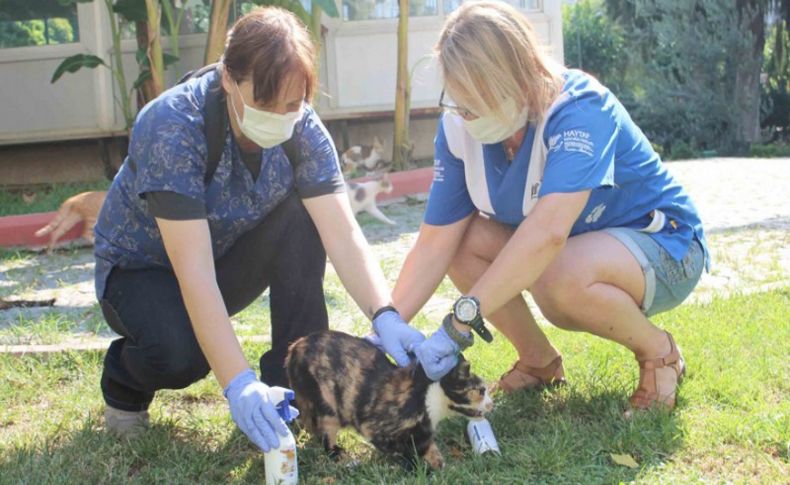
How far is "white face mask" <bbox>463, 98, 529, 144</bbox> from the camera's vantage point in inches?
115

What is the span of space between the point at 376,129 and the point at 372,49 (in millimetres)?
1263

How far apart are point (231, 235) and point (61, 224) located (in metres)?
4.46

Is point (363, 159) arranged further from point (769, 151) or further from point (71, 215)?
point (769, 151)

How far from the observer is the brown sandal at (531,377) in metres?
3.49

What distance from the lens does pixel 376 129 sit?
39.1ft

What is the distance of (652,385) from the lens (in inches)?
Result: 127

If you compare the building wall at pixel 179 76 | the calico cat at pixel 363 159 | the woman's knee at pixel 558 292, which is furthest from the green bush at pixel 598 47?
the woman's knee at pixel 558 292

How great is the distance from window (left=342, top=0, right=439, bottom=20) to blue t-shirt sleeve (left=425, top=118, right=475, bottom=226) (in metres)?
7.96

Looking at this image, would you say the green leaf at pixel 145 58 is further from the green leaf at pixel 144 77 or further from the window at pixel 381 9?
the window at pixel 381 9

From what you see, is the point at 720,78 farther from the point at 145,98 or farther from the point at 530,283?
the point at 530,283

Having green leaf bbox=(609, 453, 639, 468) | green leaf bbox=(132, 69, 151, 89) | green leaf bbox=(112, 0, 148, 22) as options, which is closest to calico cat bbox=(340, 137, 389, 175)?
green leaf bbox=(132, 69, 151, 89)

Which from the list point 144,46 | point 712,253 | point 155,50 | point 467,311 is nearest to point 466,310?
point 467,311

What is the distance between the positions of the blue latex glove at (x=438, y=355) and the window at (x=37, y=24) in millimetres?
8349

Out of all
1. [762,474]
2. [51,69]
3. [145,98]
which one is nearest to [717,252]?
[762,474]
